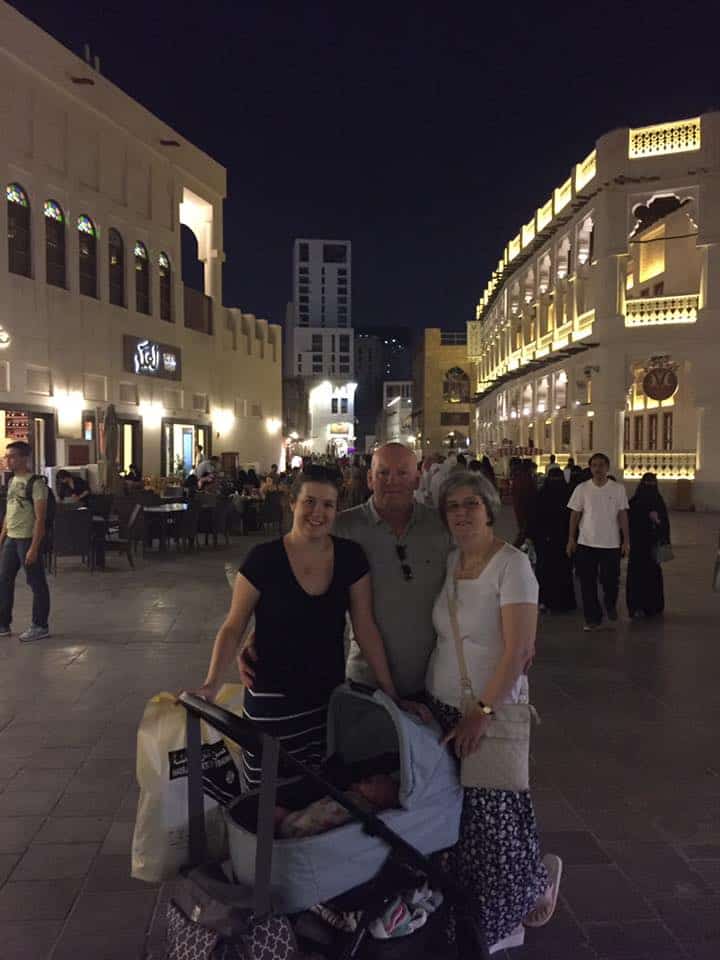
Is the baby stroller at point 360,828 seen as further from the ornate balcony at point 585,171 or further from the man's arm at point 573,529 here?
the ornate balcony at point 585,171

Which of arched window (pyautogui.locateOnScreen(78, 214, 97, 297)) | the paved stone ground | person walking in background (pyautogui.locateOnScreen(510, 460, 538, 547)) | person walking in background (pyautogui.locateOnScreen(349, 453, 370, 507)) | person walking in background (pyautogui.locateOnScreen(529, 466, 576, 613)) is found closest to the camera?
the paved stone ground

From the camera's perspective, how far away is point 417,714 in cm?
272

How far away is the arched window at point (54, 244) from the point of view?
20094mm

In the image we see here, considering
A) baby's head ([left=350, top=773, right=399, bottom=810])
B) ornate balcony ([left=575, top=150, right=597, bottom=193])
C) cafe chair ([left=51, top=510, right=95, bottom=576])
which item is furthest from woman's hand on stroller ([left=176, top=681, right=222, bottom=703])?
ornate balcony ([left=575, top=150, right=597, bottom=193])

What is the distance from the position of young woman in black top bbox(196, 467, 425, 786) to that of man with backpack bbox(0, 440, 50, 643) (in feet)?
16.6

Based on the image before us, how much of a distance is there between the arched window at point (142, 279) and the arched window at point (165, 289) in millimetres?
903

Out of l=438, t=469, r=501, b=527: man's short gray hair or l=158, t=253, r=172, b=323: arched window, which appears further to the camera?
l=158, t=253, r=172, b=323: arched window

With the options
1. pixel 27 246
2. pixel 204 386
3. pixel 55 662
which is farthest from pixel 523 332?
pixel 55 662

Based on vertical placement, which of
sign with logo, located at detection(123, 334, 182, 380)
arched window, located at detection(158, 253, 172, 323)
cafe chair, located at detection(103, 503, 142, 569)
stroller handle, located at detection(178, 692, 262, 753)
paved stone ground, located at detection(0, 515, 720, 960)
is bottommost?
paved stone ground, located at detection(0, 515, 720, 960)

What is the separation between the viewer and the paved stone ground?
2904mm

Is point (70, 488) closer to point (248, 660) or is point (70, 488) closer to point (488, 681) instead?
point (248, 660)

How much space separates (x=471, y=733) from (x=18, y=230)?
19885 millimetres

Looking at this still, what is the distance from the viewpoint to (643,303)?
23688 mm

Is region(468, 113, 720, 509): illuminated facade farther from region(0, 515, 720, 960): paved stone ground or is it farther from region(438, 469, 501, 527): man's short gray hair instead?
region(438, 469, 501, 527): man's short gray hair
